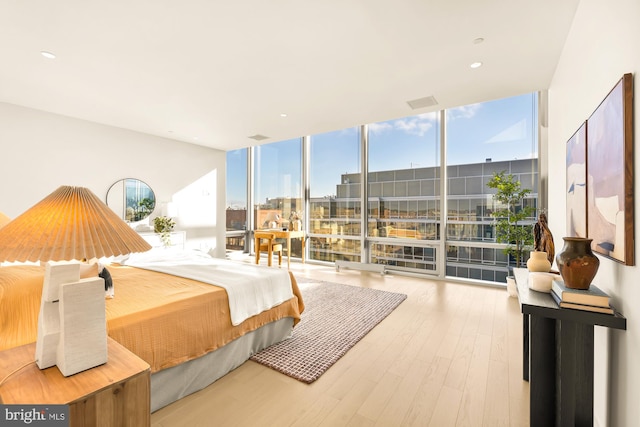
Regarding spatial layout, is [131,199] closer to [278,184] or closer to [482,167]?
[278,184]

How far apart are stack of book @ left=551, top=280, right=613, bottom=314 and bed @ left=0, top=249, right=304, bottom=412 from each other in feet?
6.41

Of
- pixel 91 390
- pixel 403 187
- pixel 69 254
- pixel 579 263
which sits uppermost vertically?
pixel 403 187

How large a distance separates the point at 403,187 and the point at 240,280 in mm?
3648

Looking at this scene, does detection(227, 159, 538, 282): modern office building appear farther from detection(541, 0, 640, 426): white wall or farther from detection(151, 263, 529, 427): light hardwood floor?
detection(541, 0, 640, 426): white wall

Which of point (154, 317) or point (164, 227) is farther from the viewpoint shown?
point (164, 227)

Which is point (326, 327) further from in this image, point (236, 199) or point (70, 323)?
point (236, 199)

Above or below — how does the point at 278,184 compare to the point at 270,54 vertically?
below

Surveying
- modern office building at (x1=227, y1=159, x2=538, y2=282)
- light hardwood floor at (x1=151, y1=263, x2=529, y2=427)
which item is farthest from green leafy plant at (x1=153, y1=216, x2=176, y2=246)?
light hardwood floor at (x1=151, y1=263, x2=529, y2=427)

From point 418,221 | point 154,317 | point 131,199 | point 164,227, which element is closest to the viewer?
point 154,317

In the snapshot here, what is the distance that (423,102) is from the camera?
3.72 meters

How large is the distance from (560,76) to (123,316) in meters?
3.87

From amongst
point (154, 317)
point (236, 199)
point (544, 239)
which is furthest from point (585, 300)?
point (236, 199)

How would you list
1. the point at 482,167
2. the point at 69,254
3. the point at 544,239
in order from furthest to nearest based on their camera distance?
the point at 482,167
the point at 544,239
the point at 69,254

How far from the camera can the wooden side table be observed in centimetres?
93
